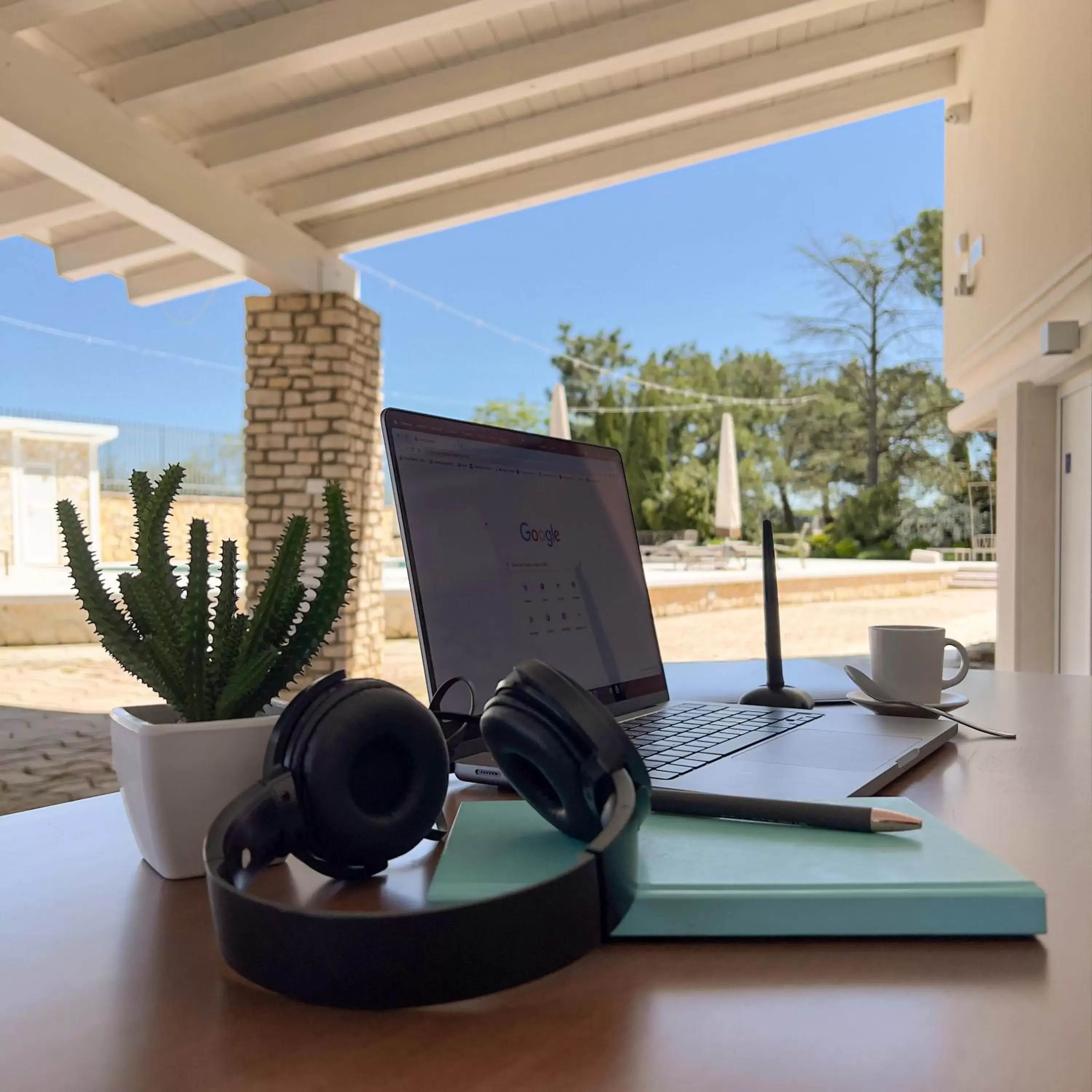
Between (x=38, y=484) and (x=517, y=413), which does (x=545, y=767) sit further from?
(x=517, y=413)

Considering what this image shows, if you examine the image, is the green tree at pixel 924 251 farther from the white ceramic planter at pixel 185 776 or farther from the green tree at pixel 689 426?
the white ceramic planter at pixel 185 776

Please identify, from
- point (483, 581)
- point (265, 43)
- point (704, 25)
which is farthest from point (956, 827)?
point (704, 25)

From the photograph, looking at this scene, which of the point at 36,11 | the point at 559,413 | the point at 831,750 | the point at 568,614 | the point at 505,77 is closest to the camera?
the point at 831,750

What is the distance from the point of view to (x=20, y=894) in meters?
0.55

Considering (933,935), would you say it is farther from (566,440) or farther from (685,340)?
(685,340)

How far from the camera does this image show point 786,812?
551mm

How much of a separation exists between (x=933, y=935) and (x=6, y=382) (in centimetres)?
1389

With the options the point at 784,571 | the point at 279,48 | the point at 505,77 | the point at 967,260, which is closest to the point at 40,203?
the point at 279,48

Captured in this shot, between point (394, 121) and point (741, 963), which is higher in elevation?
point (394, 121)

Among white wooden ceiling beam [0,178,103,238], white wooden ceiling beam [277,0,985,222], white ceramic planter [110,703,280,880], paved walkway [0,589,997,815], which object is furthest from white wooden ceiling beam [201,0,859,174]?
white ceramic planter [110,703,280,880]

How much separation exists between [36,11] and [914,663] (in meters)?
2.98

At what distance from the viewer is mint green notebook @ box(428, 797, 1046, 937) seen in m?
0.45

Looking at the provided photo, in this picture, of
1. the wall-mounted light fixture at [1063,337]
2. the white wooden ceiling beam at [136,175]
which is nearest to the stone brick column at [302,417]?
the white wooden ceiling beam at [136,175]

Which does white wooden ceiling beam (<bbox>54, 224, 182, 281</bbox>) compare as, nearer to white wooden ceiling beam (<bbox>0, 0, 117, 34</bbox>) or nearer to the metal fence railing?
white wooden ceiling beam (<bbox>0, 0, 117, 34</bbox>)
